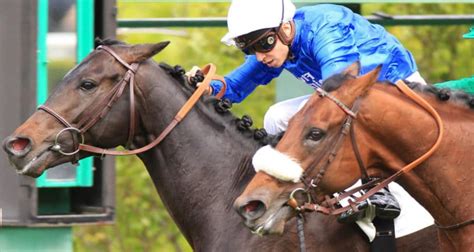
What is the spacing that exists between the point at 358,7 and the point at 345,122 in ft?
17.7

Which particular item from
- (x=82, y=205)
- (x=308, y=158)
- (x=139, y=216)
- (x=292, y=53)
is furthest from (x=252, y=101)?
(x=308, y=158)

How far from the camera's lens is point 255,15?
6664 millimetres

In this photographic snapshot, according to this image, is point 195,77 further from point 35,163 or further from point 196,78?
point 35,163

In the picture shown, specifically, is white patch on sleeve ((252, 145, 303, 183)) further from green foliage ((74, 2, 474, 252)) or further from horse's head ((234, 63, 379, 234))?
green foliage ((74, 2, 474, 252))

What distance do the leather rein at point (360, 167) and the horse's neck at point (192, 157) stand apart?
0.97 metres

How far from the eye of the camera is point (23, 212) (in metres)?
8.30

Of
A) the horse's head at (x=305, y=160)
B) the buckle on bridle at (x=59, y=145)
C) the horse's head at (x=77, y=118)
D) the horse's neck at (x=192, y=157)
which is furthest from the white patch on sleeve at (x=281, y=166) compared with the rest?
the buckle on bridle at (x=59, y=145)

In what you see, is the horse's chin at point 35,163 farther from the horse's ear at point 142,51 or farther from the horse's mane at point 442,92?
the horse's mane at point 442,92

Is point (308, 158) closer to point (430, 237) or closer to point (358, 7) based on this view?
point (430, 237)

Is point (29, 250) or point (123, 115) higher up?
point (123, 115)

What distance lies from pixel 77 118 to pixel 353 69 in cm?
172

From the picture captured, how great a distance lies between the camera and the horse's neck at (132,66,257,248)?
22.5ft

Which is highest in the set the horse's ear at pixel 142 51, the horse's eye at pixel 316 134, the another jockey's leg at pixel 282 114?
the horse's eye at pixel 316 134

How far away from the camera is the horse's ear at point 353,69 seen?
19.5ft
